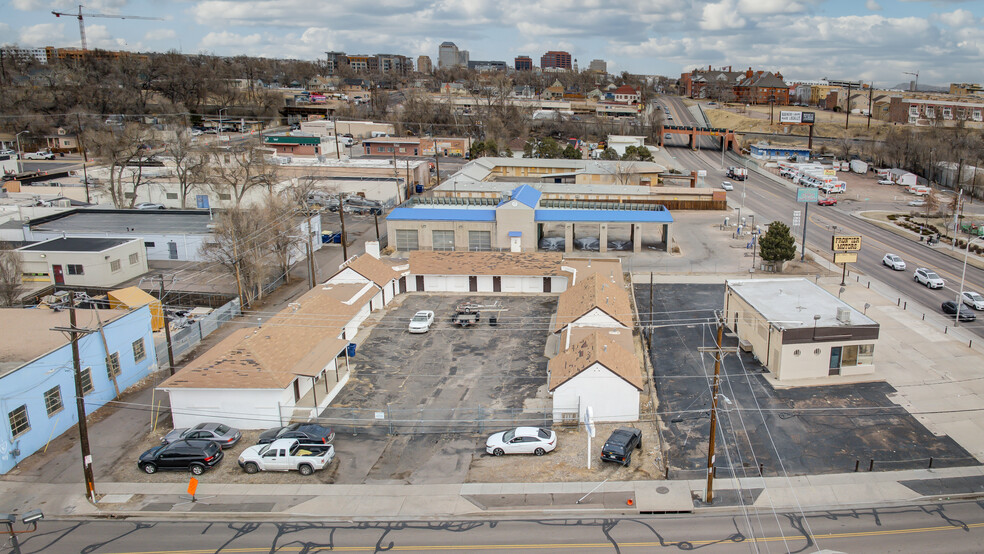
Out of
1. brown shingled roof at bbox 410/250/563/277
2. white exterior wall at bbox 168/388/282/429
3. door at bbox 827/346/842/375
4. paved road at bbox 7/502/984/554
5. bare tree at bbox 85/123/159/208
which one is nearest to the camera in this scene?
paved road at bbox 7/502/984/554

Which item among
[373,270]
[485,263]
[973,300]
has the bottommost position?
[973,300]

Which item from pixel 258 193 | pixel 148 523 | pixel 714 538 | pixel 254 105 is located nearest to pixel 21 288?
pixel 258 193

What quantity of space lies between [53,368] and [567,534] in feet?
70.6

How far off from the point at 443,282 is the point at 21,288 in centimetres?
2730

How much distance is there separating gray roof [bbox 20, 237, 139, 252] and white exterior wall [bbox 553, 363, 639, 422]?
116 ft

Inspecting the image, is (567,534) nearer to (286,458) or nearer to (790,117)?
(286,458)

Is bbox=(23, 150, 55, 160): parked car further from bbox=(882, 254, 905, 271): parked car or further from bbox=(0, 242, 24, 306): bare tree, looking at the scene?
bbox=(882, 254, 905, 271): parked car

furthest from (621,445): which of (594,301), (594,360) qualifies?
(594,301)

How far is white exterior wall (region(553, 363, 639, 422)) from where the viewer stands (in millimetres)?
27547

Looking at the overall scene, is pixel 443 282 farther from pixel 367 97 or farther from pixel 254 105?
pixel 367 97

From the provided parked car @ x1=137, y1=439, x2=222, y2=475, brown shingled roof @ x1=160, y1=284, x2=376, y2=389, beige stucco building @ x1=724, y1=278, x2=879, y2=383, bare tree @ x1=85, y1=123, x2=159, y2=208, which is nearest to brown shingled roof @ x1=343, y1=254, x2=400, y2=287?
brown shingled roof @ x1=160, y1=284, x2=376, y2=389

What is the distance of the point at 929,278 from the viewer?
149 feet

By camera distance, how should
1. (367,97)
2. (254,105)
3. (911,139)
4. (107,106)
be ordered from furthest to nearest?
1. (367,97)
2. (254,105)
3. (107,106)
4. (911,139)

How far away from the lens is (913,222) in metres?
66.0
